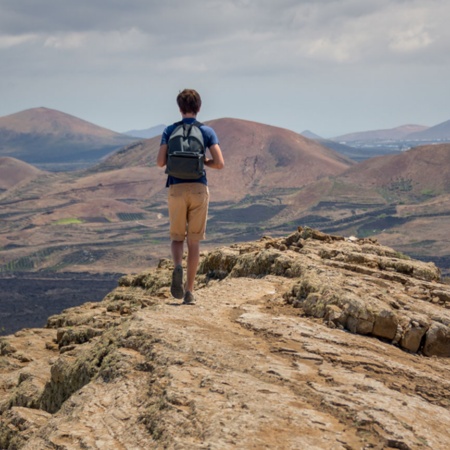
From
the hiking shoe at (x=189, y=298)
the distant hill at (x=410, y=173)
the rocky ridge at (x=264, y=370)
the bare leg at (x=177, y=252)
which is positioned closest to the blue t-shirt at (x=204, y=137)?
the bare leg at (x=177, y=252)

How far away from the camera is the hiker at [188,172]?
820 cm

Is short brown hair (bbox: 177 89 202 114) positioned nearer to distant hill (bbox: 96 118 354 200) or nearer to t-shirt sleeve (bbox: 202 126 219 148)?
t-shirt sleeve (bbox: 202 126 219 148)

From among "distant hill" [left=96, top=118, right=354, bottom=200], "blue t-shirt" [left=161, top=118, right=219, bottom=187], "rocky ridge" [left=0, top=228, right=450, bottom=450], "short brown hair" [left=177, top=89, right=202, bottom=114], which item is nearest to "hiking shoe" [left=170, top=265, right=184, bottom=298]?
"rocky ridge" [left=0, top=228, right=450, bottom=450]

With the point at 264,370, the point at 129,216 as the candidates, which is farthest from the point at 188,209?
the point at 129,216

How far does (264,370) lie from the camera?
6.61 metres

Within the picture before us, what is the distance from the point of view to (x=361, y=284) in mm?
9211

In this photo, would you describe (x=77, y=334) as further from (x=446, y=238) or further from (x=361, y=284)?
(x=446, y=238)

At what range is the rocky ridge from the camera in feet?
18.6

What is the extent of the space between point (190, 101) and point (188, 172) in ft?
2.65

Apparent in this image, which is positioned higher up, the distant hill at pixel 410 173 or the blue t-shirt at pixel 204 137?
the blue t-shirt at pixel 204 137

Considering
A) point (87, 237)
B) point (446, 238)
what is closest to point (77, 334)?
point (446, 238)

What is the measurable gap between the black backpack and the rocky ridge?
1.53m

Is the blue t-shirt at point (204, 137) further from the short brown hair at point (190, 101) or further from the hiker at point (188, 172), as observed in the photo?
the short brown hair at point (190, 101)

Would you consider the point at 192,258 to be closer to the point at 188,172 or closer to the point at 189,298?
the point at 189,298
